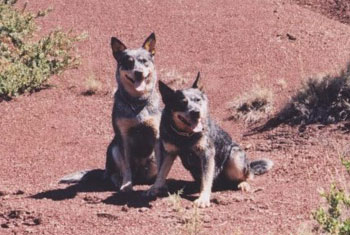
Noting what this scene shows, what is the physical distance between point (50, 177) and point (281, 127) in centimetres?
333

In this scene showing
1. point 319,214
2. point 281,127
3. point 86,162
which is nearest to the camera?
point 319,214

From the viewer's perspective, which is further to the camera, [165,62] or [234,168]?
[165,62]

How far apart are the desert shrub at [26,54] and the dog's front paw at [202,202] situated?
19.7ft

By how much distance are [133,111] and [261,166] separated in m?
1.70

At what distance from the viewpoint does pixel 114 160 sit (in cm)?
867

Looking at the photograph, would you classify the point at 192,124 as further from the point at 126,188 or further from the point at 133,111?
the point at 126,188

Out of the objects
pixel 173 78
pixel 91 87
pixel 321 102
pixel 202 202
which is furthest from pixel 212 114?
pixel 202 202

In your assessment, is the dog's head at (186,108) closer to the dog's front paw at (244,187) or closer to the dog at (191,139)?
the dog at (191,139)

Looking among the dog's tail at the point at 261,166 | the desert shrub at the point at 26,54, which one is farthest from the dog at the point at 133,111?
the desert shrub at the point at 26,54

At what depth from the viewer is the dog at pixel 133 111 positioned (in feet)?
27.2

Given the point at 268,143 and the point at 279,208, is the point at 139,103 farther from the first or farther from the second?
the point at 268,143

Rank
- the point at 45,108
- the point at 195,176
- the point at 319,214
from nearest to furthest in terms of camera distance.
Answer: the point at 319,214
the point at 195,176
the point at 45,108

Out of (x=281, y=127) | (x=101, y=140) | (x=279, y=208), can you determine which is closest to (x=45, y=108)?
(x=101, y=140)

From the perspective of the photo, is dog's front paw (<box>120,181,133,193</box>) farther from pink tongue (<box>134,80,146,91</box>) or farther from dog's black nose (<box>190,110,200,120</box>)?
dog's black nose (<box>190,110,200,120</box>)
